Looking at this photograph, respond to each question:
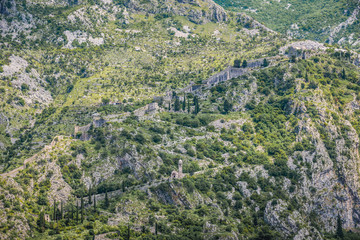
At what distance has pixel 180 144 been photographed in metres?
139

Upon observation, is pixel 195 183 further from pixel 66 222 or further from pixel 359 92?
pixel 359 92

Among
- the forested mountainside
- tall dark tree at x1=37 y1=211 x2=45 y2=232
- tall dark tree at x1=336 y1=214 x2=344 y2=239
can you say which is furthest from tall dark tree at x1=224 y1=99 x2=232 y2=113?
tall dark tree at x1=37 y1=211 x2=45 y2=232

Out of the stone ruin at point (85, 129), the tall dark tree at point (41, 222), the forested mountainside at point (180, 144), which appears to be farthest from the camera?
the stone ruin at point (85, 129)

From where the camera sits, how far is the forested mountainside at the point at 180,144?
4402 inches

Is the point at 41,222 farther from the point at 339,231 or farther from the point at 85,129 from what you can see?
the point at 339,231

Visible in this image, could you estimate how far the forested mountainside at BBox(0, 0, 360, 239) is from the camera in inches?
4402

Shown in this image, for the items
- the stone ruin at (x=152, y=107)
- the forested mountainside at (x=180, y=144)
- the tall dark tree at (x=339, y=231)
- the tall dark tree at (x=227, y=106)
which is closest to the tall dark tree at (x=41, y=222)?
the forested mountainside at (x=180, y=144)

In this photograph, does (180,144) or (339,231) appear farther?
(180,144)

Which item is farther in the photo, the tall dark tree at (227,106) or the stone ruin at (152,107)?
the tall dark tree at (227,106)

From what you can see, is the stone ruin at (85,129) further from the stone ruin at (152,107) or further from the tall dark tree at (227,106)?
the tall dark tree at (227,106)

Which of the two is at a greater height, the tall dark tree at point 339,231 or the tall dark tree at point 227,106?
the tall dark tree at point 227,106

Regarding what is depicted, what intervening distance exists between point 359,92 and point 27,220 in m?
104

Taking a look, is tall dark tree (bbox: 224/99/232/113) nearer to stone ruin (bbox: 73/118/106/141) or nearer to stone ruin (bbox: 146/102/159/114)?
stone ruin (bbox: 146/102/159/114)

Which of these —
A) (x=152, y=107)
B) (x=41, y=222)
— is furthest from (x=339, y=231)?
(x=41, y=222)
